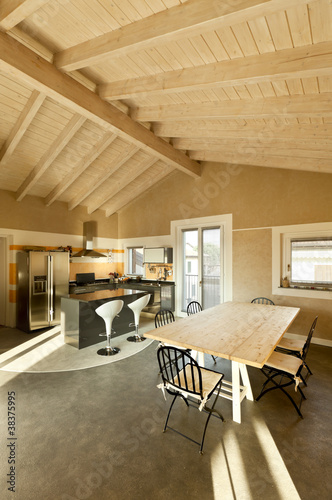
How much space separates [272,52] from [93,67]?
2082 mm

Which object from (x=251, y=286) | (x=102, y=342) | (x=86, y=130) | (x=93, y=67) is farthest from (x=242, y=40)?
(x=102, y=342)

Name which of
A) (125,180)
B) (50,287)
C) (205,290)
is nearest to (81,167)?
(125,180)

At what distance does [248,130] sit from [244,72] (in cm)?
122

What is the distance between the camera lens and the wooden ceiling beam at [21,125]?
3.29 metres

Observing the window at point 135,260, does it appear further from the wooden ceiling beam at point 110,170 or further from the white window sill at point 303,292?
the white window sill at point 303,292

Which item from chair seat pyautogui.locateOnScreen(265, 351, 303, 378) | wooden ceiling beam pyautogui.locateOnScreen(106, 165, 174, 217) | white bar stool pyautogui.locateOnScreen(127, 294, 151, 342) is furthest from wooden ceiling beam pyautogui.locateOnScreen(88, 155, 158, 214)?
chair seat pyautogui.locateOnScreen(265, 351, 303, 378)

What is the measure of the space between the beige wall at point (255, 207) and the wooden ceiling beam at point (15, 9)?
4279 millimetres

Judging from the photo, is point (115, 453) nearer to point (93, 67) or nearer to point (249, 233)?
point (93, 67)

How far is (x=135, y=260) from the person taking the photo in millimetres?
7449

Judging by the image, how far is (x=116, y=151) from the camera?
5113mm

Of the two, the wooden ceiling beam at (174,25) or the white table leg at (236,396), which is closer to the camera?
the wooden ceiling beam at (174,25)

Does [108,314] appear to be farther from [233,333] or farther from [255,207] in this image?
[255,207]

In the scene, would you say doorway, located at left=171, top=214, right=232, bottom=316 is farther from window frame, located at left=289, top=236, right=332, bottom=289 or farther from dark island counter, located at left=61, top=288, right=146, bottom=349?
dark island counter, located at left=61, top=288, right=146, bottom=349

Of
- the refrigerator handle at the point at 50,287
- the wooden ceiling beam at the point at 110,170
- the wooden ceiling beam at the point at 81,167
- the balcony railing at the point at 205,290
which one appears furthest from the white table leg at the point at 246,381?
the refrigerator handle at the point at 50,287
